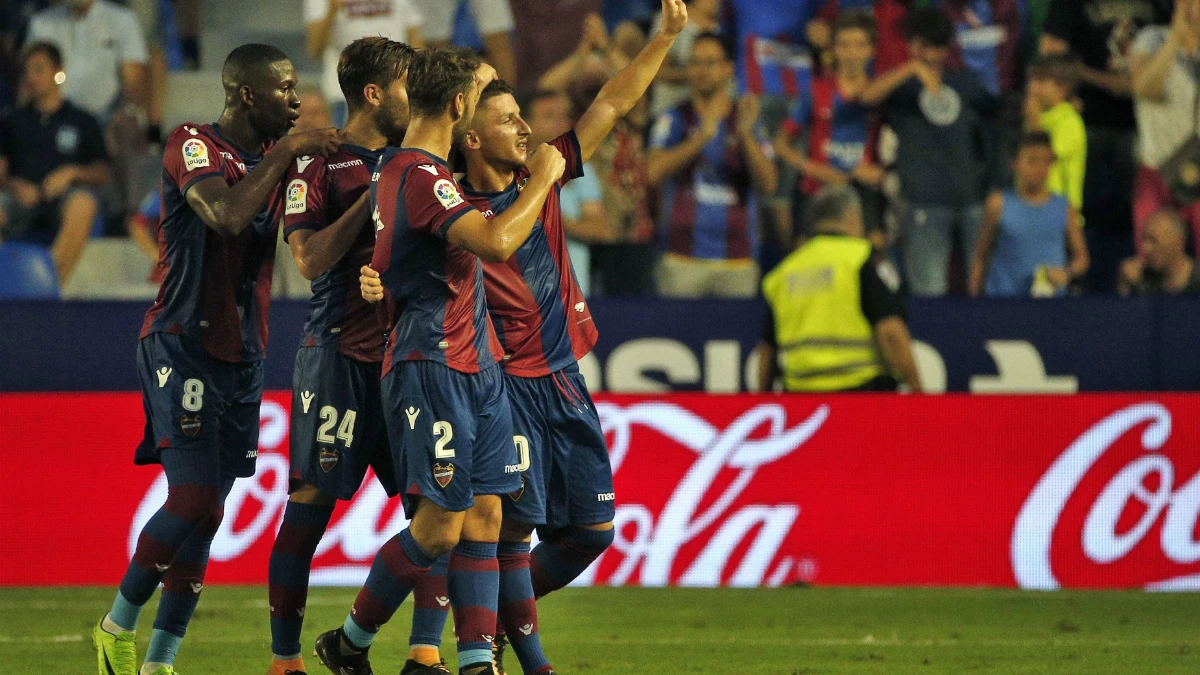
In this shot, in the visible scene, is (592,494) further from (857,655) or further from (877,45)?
(877,45)

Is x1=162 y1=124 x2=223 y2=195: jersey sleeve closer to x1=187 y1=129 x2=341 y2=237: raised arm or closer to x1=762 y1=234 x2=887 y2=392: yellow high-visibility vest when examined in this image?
x1=187 y1=129 x2=341 y2=237: raised arm

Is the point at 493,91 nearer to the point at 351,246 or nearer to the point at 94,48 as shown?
the point at 351,246

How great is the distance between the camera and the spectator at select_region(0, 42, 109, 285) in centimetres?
1124

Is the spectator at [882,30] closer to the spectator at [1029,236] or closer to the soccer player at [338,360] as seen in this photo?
the spectator at [1029,236]

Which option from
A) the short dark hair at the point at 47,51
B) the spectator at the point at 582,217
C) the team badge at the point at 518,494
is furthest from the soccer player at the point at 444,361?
the short dark hair at the point at 47,51

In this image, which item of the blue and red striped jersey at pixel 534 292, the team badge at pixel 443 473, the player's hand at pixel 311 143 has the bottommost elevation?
the team badge at pixel 443 473

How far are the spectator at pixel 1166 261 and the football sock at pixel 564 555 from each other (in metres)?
5.76

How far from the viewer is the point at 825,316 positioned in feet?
30.9

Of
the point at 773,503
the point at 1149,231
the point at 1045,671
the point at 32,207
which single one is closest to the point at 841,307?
the point at 773,503

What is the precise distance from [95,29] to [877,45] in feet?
18.1

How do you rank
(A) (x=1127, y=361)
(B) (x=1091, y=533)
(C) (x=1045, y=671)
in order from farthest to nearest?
(A) (x=1127, y=361), (B) (x=1091, y=533), (C) (x=1045, y=671)

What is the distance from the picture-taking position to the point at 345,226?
555 cm

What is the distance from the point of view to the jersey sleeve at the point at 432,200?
5.16 meters

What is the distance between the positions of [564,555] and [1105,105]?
6.98 metres
